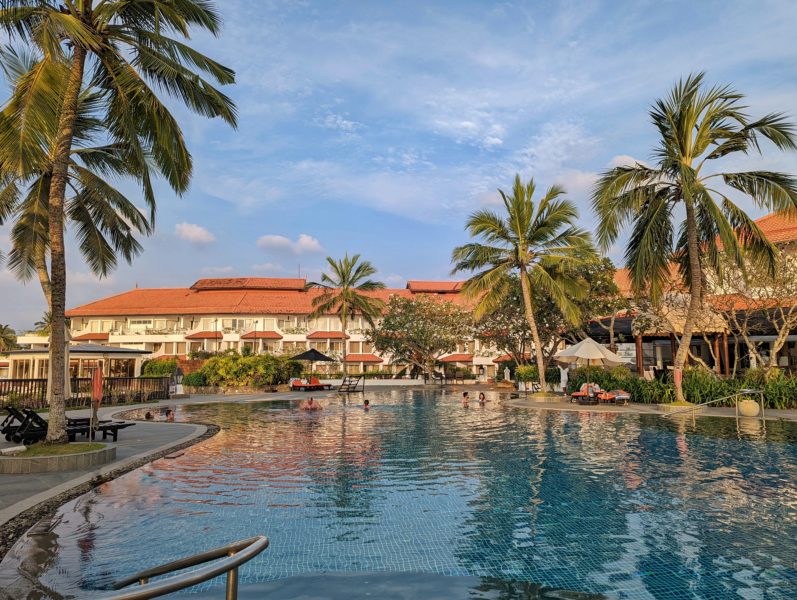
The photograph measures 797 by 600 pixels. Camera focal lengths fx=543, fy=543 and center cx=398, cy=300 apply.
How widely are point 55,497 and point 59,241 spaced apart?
480 cm

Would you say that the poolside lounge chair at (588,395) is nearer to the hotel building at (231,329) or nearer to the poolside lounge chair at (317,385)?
the poolside lounge chair at (317,385)

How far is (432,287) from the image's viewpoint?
220ft

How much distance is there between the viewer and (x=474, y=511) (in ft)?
23.8

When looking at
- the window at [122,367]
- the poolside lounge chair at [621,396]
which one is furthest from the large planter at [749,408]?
the window at [122,367]

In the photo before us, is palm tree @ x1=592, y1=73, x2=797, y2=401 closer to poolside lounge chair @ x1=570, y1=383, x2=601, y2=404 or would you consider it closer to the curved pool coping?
poolside lounge chair @ x1=570, y1=383, x2=601, y2=404

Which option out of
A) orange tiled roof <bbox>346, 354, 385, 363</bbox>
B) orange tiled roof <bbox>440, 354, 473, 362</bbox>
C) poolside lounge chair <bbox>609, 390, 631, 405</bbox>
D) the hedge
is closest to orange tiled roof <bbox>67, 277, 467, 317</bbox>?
orange tiled roof <bbox>440, 354, 473, 362</bbox>

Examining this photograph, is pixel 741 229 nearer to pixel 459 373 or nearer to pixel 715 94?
pixel 715 94

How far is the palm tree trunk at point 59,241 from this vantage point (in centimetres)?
1002

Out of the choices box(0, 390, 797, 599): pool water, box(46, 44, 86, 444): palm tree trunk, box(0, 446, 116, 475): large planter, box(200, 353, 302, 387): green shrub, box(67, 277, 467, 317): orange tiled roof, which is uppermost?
box(67, 277, 467, 317): orange tiled roof

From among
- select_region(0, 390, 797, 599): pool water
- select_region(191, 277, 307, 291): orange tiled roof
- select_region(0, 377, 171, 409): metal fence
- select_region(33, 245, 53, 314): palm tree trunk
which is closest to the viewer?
select_region(0, 390, 797, 599): pool water

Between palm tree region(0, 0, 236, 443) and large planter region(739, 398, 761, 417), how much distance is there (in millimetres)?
17089

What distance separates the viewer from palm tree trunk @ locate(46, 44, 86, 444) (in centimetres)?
1002

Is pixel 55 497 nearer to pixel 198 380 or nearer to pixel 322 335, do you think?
pixel 198 380

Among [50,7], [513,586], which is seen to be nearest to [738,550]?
[513,586]
